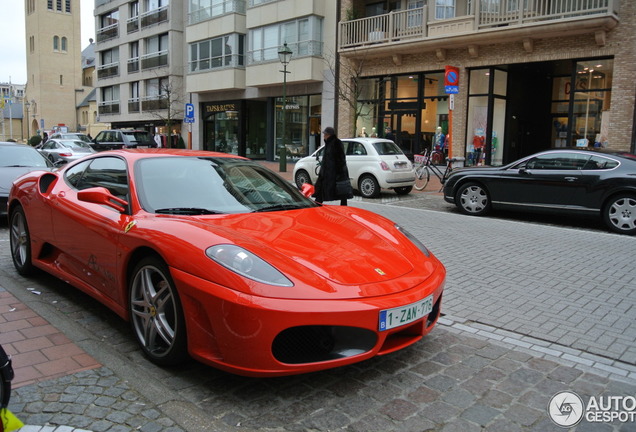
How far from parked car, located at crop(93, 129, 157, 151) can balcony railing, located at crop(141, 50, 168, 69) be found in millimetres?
12442

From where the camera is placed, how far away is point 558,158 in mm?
10406

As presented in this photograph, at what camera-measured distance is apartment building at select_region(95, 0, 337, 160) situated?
27188 millimetres

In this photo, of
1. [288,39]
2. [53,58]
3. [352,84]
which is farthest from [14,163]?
[53,58]

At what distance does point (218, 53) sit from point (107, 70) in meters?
21.4

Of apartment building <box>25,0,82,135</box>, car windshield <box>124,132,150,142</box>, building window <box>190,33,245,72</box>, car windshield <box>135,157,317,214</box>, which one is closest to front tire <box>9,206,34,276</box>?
car windshield <box>135,157,317,214</box>

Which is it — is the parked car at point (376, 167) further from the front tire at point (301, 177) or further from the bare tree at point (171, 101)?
the bare tree at point (171, 101)

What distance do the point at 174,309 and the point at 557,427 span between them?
7.50 feet

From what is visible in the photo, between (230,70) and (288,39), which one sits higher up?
(288,39)

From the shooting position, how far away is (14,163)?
9.46 meters

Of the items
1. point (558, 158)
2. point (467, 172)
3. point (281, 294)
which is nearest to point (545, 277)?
point (281, 294)

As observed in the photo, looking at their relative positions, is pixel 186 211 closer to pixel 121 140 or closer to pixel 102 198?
pixel 102 198

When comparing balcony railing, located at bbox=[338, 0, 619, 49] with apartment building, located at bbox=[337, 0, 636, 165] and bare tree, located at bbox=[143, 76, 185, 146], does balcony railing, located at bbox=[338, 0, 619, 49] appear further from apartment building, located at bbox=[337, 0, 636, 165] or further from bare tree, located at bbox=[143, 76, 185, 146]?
bare tree, located at bbox=[143, 76, 185, 146]

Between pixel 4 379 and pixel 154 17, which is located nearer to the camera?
pixel 4 379

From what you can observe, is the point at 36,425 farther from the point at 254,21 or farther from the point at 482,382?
the point at 254,21
